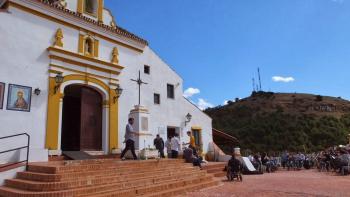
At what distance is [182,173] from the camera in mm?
10602

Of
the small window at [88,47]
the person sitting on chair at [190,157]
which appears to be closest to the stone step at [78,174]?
the person sitting on chair at [190,157]

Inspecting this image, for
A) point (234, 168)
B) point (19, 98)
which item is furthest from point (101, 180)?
point (234, 168)

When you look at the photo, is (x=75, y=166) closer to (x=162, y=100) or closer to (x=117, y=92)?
(x=117, y=92)

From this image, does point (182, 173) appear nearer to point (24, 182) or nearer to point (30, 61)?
point (24, 182)

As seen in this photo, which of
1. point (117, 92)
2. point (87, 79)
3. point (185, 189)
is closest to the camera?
point (185, 189)

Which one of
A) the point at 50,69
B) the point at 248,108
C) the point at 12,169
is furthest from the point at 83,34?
the point at 248,108

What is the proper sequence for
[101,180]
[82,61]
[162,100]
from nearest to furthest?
[101,180], [82,61], [162,100]

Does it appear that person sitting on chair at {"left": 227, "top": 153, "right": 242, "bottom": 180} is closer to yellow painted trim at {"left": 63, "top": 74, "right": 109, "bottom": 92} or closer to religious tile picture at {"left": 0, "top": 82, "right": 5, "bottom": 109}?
yellow painted trim at {"left": 63, "top": 74, "right": 109, "bottom": 92}

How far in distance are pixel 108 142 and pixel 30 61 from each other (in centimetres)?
487

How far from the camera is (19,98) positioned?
11.4 m

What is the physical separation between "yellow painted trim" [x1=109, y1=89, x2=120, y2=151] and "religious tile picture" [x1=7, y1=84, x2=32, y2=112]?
12.5 ft

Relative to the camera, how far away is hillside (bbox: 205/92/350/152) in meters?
39.3

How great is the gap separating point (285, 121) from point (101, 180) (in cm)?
4115

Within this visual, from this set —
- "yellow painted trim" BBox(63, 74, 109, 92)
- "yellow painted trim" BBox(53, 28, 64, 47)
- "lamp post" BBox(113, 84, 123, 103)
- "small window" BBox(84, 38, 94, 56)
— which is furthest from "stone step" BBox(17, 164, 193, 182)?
"small window" BBox(84, 38, 94, 56)
